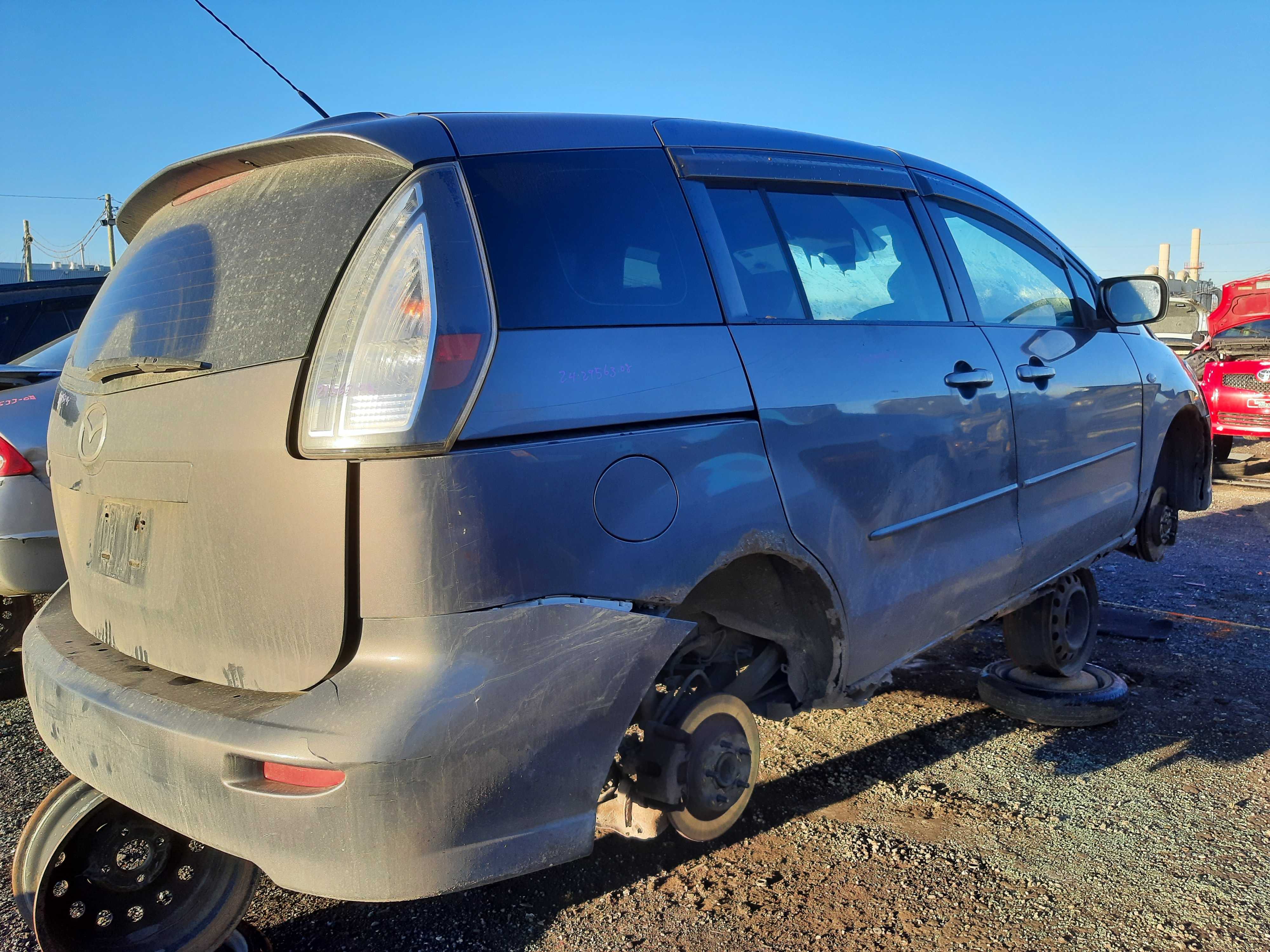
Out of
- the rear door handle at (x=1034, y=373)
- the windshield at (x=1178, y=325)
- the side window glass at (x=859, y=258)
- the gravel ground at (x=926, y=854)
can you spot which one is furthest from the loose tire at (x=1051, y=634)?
the windshield at (x=1178, y=325)

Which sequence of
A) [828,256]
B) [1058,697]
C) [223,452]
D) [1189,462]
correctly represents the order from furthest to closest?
[1189,462], [1058,697], [828,256], [223,452]

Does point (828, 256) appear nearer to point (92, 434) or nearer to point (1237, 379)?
point (92, 434)

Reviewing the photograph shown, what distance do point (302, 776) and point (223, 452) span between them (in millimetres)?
600

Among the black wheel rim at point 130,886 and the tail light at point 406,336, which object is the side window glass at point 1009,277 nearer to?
the tail light at point 406,336

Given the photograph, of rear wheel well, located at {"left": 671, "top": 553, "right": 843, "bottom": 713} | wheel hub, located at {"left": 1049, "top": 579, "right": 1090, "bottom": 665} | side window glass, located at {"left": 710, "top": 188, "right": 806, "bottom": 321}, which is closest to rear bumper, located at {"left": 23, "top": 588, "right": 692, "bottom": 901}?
rear wheel well, located at {"left": 671, "top": 553, "right": 843, "bottom": 713}

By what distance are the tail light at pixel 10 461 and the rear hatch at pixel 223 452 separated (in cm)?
142

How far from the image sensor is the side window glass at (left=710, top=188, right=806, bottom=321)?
2.21 m

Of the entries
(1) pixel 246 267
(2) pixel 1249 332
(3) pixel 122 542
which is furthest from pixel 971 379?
(2) pixel 1249 332

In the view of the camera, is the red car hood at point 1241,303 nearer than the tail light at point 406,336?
No

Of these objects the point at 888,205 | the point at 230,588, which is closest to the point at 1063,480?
the point at 888,205

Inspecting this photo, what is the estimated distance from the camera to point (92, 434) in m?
2.09

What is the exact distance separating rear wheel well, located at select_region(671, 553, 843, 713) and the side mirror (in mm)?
2216

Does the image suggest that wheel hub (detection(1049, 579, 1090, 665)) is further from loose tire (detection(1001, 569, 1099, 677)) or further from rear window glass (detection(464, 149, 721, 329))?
rear window glass (detection(464, 149, 721, 329))

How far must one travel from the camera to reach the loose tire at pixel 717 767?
202 cm
